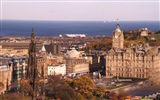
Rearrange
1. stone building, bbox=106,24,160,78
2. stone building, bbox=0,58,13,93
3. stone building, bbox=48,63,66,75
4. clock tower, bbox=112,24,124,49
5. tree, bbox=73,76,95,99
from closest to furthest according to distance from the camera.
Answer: tree, bbox=73,76,95,99 → stone building, bbox=0,58,13,93 → stone building, bbox=48,63,66,75 → stone building, bbox=106,24,160,78 → clock tower, bbox=112,24,124,49

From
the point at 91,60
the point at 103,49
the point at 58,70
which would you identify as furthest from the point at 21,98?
the point at 103,49

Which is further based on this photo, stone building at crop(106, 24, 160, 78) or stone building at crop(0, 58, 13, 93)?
stone building at crop(106, 24, 160, 78)

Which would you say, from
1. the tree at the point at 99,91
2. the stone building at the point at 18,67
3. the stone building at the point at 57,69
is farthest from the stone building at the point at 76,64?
the tree at the point at 99,91

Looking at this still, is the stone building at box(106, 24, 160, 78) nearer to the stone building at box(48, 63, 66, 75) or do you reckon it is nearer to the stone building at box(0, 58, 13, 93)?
the stone building at box(48, 63, 66, 75)

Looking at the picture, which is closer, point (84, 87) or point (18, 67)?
point (84, 87)

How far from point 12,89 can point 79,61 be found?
55.8 feet

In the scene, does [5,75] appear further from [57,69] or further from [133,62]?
[133,62]

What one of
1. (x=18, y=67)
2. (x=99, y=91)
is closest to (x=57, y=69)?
(x=18, y=67)

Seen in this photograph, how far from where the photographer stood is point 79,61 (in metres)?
57.6

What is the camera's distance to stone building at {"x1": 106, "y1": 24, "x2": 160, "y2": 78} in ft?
179

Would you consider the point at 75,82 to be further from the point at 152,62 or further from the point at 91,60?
the point at 91,60

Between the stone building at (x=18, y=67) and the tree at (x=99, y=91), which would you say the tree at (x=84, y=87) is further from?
the stone building at (x=18, y=67)

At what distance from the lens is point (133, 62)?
2180 inches

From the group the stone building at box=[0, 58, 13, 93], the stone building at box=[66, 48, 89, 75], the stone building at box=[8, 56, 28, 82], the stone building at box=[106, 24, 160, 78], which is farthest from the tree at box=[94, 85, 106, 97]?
the stone building at box=[66, 48, 89, 75]
